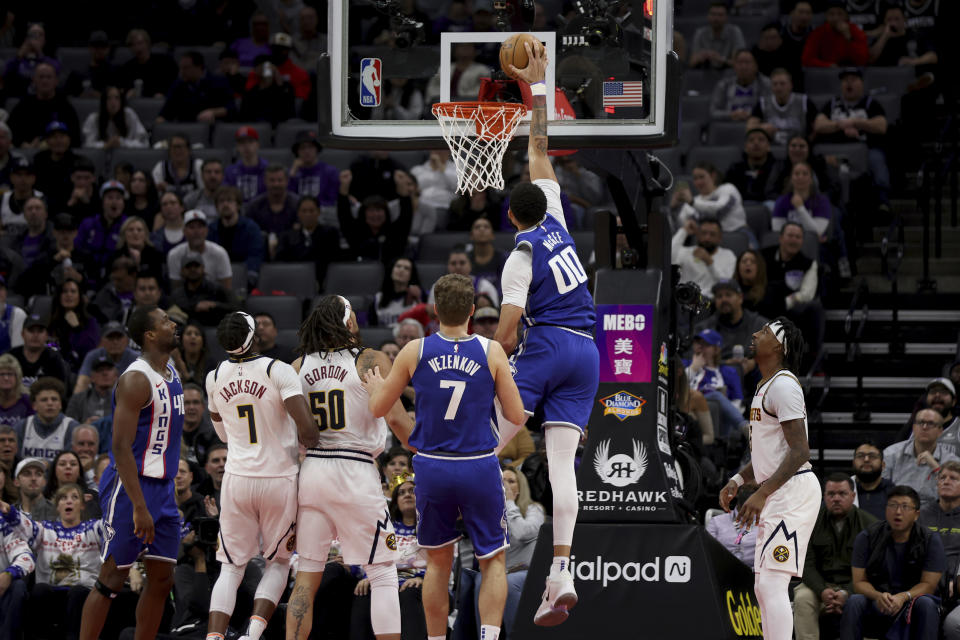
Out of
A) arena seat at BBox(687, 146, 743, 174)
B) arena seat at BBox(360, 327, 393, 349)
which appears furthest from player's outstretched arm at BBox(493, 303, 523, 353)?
arena seat at BBox(687, 146, 743, 174)

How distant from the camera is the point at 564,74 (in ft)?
33.7

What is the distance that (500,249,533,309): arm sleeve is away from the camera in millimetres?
8766

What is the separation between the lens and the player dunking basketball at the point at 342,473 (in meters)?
9.08

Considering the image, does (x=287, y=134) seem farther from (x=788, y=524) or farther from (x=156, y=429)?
(x=788, y=524)

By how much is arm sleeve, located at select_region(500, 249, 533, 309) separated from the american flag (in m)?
1.71

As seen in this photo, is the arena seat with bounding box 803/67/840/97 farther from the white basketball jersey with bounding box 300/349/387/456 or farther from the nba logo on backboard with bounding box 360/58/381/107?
the white basketball jersey with bounding box 300/349/387/456

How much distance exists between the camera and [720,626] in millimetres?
10328

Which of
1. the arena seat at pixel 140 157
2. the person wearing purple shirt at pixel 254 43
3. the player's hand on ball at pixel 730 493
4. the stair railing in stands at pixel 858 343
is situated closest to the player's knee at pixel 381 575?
the player's hand on ball at pixel 730 493

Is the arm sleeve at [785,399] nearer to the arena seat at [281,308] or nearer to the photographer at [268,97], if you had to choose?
the arena seat at [281,308]

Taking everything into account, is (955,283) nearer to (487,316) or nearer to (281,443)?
(487,316)

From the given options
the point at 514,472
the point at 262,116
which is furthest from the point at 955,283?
the point at 262,116

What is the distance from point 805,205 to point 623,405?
6.51 metres

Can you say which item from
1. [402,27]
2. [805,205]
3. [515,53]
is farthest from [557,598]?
[805,205]

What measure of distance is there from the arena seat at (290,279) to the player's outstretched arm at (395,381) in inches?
320
